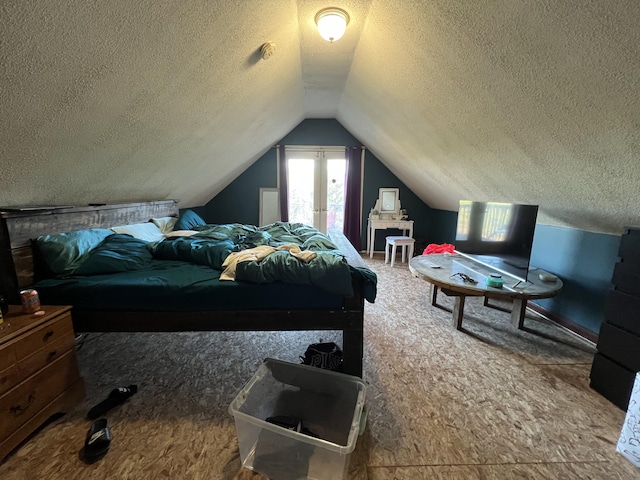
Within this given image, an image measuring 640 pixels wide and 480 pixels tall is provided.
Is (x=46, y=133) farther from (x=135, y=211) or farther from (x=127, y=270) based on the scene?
(x=135, y=211)

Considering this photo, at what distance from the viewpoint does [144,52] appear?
137 cm

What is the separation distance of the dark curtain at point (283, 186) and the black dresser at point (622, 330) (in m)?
4.35

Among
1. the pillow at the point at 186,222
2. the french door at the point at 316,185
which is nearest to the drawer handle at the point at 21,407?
the pillow at the point at 186,222

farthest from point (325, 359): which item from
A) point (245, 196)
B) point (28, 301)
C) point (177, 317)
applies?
point (245, 196)

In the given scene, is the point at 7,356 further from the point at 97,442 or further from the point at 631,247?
the point at 631,247

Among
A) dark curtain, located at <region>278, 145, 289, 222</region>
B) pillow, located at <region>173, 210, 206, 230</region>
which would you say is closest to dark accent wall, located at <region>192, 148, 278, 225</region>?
dark curtain, located at <region>278, 145, 289, 222</region>

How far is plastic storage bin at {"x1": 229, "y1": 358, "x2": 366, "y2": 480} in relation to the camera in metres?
1.13

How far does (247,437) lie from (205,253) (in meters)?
1.15

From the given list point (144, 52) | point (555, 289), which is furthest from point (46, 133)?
point (555, 289)

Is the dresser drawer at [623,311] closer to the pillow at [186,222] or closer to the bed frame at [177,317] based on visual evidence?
the bed frame at [177,317]

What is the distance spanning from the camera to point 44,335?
138 centimetres

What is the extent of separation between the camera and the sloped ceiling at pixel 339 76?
112 centimetres

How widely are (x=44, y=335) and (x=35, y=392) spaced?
0.87ft

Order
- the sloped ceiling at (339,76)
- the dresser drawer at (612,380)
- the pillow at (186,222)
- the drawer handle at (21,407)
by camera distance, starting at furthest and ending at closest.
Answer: the pillow at (186,222) → the dresser drawer at (612,380) → the drawer handle at (21,407) → the sloped ceiling at (339,76)
